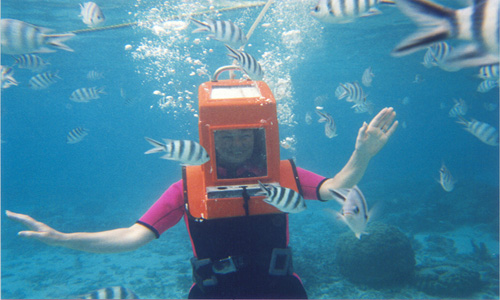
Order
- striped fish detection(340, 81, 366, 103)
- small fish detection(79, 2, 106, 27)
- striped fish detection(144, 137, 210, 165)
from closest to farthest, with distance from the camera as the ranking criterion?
striped fish detection(144, 137, 210, 165) < small fish detection(79, 2, 106, 27) < striped fish detection(340, 81, 366, 103)

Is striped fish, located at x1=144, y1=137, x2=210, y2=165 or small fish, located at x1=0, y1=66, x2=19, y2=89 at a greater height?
small fish, located at x1=0, y1=66, x2=19, y2=89

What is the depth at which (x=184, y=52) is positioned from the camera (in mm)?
22141

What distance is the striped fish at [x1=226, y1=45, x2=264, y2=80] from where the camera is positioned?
348 cm

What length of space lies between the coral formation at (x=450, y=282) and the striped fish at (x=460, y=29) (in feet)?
31.2

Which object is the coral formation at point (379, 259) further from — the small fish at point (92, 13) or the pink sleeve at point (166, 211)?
the small fish at point (92, 13)

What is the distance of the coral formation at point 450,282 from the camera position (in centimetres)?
790

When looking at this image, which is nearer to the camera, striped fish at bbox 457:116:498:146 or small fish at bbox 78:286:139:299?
small fish at bbox 78:286:139:299

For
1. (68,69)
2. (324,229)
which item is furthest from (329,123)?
(68,69)

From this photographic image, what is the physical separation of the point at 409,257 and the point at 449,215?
8864mm

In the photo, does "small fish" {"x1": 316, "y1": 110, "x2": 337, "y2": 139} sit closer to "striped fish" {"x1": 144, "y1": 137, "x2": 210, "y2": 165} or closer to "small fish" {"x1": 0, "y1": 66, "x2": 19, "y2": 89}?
"striped fish" {"x1": 144, "y1": 137, "x2": 210, "y2": 165}

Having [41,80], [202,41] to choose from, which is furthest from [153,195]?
[41,80]

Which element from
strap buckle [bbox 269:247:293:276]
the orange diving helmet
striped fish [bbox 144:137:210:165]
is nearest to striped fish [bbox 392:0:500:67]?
the orange diving helmet

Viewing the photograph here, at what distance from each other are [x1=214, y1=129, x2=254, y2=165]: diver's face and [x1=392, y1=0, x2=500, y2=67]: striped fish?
82.5 inches

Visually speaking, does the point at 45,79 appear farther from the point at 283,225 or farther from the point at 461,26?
the point at 461,26
